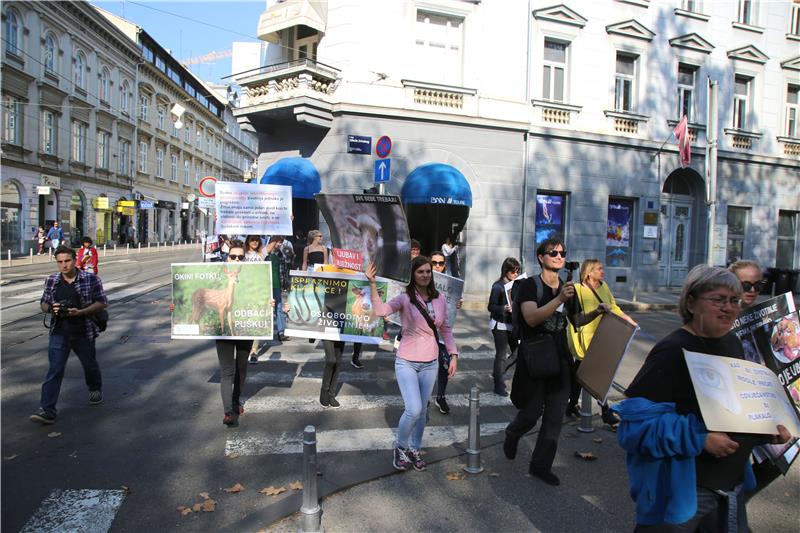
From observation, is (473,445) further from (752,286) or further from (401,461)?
(752,286)

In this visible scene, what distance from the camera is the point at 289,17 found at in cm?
1540

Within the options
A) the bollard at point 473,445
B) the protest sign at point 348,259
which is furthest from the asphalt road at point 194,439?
the protest sign at point 348,259

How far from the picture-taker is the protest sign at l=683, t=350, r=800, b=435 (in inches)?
81.4

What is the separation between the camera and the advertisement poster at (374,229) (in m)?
Result: 5.33

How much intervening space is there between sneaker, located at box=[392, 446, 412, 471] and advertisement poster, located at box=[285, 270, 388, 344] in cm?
179

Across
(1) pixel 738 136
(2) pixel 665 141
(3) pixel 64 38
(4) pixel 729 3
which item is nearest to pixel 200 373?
(2) pixel 665 141

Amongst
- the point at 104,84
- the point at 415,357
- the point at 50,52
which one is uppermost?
the point at 104,84

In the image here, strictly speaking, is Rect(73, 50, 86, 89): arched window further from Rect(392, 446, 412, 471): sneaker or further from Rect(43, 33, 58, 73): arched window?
Rect(392, 446, 412, 471): sneaker

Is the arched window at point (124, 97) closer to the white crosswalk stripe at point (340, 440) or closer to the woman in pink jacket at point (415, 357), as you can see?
the white crosswalk stripe at point (340, 440)

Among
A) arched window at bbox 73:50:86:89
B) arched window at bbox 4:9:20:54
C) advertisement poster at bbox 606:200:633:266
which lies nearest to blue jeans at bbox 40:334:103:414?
advertisement poster at bbox 606:200:633:266

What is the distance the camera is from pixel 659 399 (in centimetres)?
225

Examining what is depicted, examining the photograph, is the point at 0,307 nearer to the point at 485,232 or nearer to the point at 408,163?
the point at 408,163

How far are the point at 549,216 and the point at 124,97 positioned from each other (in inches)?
1638

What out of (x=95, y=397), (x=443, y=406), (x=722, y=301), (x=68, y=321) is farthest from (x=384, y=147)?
(x=722, y=301)
